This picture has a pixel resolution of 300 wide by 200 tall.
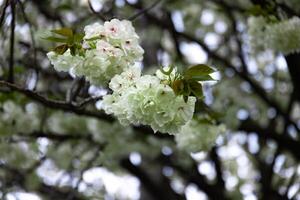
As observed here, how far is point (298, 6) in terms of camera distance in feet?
12.6

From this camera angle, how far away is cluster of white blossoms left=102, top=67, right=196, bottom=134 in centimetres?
154

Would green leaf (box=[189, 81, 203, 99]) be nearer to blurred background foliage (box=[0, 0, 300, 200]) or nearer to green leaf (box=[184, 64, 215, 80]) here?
green leaf (box=[184, 64, 215, 80])

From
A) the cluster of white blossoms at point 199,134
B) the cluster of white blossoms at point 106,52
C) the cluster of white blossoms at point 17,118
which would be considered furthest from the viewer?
the cluster of white blossoms at point 17,118

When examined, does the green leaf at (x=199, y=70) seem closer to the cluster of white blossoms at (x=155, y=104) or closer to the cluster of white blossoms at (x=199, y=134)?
the cluster of white blossoms at (x=155, y=104)

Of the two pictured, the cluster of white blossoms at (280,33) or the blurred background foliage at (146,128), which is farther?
the blurred background foliage at (146,128)

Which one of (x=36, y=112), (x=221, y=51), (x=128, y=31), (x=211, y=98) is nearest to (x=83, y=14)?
(x=36, y=112)

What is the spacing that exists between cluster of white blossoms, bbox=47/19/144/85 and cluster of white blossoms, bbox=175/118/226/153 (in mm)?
921

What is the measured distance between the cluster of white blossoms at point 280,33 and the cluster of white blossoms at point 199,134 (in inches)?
22.1

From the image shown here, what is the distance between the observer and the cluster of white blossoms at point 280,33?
9.00ft

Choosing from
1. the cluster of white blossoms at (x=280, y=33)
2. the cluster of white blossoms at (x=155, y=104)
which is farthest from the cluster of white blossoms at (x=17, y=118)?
the cluster of white blossoms at (x=155, y=104)

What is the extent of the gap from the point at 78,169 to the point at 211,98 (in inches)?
54.0

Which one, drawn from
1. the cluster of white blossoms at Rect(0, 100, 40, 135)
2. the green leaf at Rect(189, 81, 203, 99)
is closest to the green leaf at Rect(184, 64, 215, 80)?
the green leaf at Rect(189, 81, 203, 99)

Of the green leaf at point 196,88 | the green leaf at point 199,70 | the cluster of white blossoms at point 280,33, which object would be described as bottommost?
the cluster of white blossoms at point 280,33

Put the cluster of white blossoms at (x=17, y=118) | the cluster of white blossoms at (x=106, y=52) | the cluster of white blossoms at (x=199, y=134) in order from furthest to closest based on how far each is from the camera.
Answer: the cluster of white blossoms at (x=17, y=118) → the cluster of white blossoms at (x=199, y=134) → the cluster of white blossoms at (x=106, y=52)
